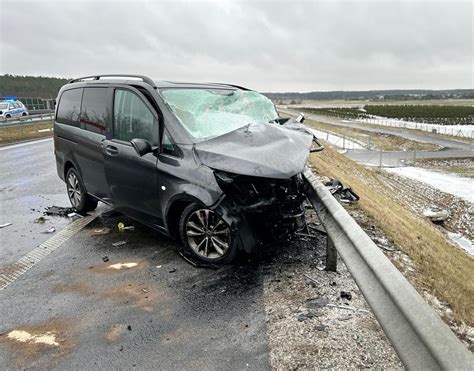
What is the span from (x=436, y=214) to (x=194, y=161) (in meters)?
13.9

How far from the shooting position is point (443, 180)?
2366 centimetres

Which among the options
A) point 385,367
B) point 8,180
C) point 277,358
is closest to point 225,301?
point 277,358

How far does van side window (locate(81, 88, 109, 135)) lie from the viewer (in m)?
5.51

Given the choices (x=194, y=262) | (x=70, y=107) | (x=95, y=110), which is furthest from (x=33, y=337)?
(x=70, y=107)

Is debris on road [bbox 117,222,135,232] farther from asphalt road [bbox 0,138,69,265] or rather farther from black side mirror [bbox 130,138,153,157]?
black side mirror [bbox 130,138,153,157]

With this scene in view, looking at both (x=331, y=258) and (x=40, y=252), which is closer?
(x=331, y=258)

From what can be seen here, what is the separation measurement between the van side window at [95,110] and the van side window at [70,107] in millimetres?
210

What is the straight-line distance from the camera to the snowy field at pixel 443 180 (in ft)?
67.1

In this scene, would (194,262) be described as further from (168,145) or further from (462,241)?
(462,241)

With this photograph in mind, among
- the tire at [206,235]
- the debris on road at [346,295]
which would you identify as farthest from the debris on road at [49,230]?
the debris on road at [346,295]

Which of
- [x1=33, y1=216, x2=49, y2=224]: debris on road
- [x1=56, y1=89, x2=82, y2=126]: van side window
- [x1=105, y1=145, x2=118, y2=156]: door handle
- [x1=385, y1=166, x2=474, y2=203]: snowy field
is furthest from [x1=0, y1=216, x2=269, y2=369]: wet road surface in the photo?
[x1=385, y1=166, x2=474, y2=203]: snowy field

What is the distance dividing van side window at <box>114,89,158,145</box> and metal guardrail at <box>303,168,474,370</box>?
2.57 metres

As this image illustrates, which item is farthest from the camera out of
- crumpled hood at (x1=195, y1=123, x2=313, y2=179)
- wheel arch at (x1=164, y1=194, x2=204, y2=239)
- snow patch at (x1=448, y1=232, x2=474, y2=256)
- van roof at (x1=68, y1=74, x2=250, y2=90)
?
snow patch at (x1=448, y1=232, x2=474, y2=256)

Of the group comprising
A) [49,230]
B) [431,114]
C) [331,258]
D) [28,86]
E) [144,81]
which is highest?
[28,86]
